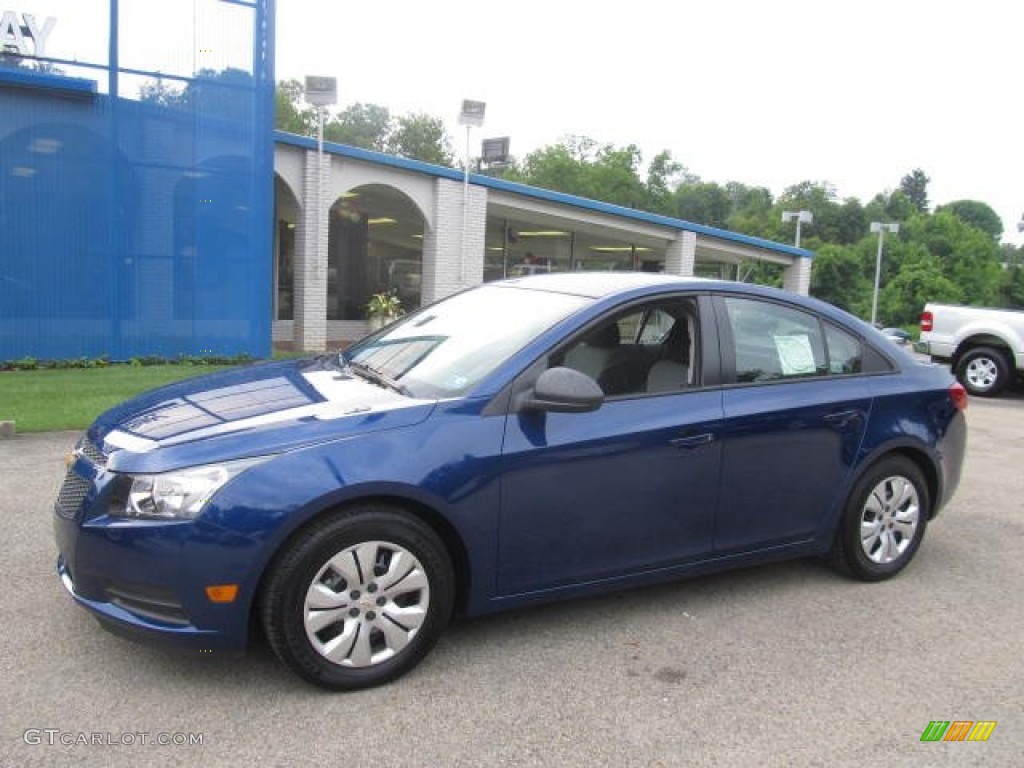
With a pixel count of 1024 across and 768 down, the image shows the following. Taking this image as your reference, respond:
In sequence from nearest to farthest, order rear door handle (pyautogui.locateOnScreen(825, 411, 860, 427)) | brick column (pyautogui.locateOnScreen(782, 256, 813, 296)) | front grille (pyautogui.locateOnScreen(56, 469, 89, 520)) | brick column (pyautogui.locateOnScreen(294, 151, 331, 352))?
front grille (pyautogui.locateOnScreen(56, 469, 89, 520)), rear door handle (pyautogui.locateOnScreen(825, 411, 860, 427)), brick column (pyautogui.locateOnScreen(294, 151, 331, 352)), brick column (pyautogui.locateOnScreen(782, 256, 813, 296))

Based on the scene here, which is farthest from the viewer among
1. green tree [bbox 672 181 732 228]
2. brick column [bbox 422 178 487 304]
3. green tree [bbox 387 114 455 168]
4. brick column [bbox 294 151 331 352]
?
green tree [bbox 672 181 732 228]

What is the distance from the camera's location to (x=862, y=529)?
4508 mm

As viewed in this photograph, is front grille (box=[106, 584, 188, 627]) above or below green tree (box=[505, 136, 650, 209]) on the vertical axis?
below

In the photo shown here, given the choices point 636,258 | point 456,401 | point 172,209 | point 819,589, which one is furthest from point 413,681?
point 636,258

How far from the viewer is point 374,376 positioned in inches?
157

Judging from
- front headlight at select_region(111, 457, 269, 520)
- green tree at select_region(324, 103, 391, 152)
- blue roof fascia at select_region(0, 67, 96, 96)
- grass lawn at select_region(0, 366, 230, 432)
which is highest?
green tree at select_region(324, 103, 391, 152)

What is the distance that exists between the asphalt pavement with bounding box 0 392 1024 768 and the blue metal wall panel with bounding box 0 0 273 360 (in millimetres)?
8701

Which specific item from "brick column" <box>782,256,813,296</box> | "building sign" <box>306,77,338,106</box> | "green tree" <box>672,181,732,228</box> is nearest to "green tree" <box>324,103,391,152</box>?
"green tree" <box>672,181,732,228</box>

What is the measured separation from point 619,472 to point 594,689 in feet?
2.90

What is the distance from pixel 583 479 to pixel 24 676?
90.1 inches

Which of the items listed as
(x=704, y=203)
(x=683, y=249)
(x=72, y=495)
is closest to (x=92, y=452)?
(x=72, y=495)

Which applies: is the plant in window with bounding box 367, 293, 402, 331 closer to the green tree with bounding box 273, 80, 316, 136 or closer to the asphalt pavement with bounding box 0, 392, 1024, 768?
the asphalt pavement with bounding box 0, 392, 1024, 768

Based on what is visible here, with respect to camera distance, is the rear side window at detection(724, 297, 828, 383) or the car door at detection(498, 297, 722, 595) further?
the rear side window at detection(724, 297, 828, 383)

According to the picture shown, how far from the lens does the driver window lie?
3.90 metres
